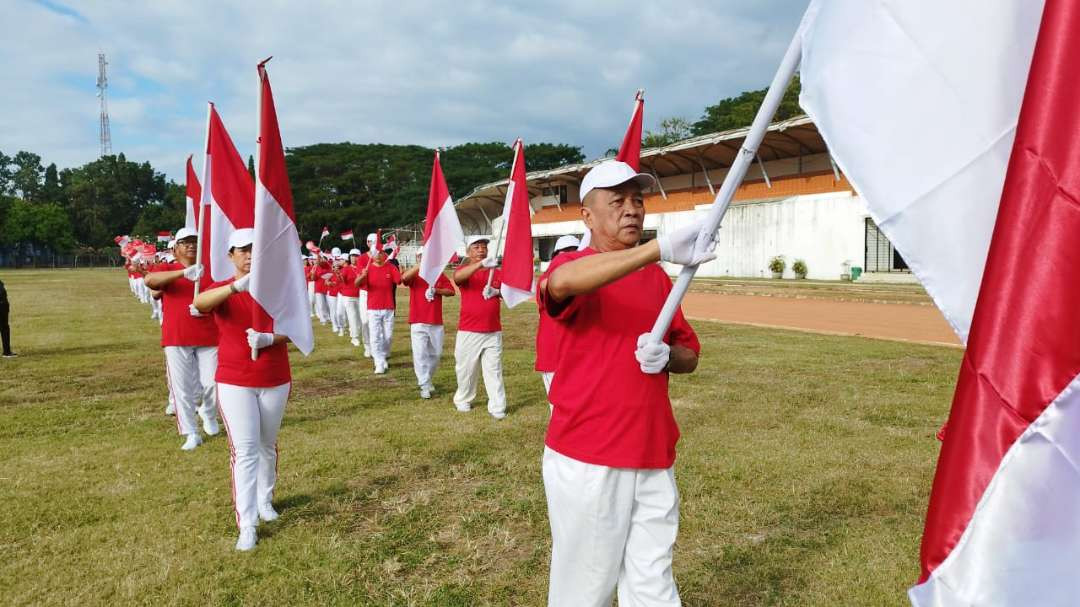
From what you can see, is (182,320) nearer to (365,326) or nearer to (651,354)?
(365,326)

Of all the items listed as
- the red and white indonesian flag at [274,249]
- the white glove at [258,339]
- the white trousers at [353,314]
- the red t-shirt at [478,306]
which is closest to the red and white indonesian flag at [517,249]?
the red t-shirt at [478,306]

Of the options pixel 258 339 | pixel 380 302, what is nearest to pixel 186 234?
pixel 258 339

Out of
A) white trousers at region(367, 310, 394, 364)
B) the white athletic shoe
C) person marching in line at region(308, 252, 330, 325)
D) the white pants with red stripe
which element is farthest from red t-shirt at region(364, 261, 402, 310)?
person marching in line at region(308, 252, 330, 325)

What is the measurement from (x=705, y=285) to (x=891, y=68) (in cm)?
3269

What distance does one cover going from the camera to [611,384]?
109 inches

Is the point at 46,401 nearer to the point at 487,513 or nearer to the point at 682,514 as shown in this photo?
the point at 487,513

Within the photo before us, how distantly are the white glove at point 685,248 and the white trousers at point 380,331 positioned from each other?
9.87 m

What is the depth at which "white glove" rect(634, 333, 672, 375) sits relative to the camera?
2582mm

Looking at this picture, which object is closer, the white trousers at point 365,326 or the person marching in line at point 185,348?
the person marching in line at point 185,348

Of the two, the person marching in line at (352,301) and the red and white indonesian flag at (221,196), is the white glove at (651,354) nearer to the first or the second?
the red and white indonesian flag at (221,196)

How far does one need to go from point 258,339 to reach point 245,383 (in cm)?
32

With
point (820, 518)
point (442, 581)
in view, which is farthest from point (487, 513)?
point (820, 518)

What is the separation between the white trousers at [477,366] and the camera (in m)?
8.40

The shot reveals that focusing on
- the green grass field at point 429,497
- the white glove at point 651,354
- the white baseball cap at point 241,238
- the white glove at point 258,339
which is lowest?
the green grass field at point 429,497
